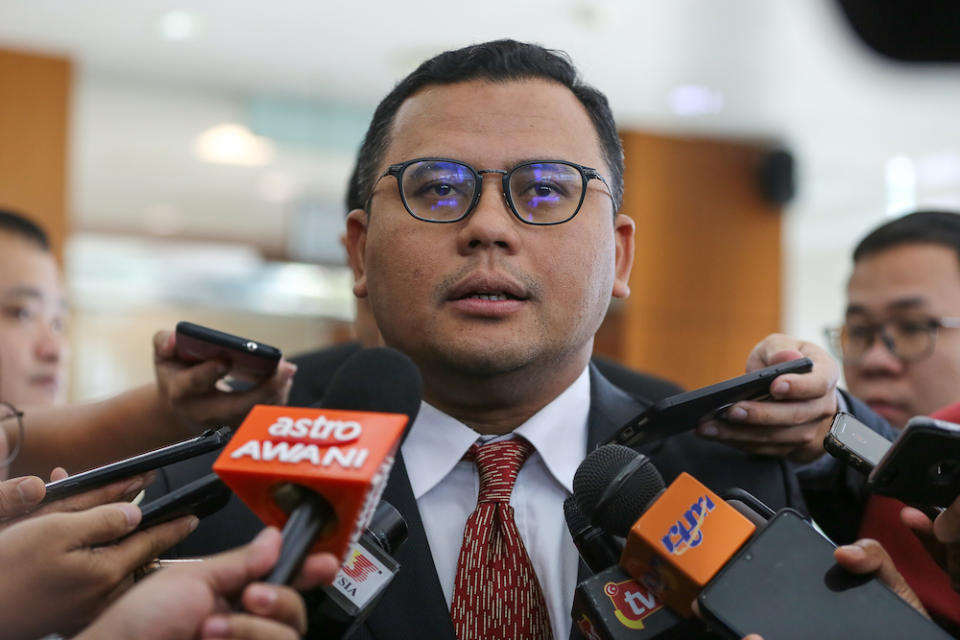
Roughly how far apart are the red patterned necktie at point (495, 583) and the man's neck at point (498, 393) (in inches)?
5.8

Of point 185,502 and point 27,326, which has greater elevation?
point 185,502

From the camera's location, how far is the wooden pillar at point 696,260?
653cm

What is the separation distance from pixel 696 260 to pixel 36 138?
14.1ft

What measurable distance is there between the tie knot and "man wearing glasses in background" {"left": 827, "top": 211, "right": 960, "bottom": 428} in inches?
41.4

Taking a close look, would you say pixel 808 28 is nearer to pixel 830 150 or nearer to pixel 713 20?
pixel 713 20

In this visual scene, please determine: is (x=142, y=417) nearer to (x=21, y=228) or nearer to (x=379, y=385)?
(x=379, y=385)

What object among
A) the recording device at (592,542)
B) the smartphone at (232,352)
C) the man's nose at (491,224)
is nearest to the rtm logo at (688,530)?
the recording device at (592,542)

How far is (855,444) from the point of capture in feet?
3.42

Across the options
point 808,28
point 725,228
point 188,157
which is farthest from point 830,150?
point 188,157

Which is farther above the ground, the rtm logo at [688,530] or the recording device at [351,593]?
the rtm logo at [688,530]

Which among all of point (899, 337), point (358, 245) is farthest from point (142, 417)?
point (899, 337)

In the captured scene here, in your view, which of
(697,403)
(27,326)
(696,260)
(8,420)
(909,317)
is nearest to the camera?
(697,403)

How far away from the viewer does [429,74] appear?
150cm

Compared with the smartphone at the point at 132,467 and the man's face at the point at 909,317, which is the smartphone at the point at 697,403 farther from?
the man's face at the point at 909,317
